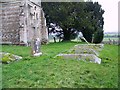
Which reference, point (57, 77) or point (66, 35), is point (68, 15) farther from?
point (57, 77)

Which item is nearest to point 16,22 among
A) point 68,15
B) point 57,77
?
point 68,15

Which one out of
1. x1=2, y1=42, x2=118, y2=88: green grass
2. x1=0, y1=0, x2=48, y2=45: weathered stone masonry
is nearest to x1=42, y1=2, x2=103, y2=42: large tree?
x1=0, y1=0, x2=48, y2=45: weathered stone masonry

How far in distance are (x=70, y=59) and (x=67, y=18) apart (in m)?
21.9

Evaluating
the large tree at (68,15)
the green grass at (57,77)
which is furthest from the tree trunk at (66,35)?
the green grass at (57,77)

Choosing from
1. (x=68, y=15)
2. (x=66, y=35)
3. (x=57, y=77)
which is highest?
(x=68, y=15)

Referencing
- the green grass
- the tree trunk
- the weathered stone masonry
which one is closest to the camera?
the green grass

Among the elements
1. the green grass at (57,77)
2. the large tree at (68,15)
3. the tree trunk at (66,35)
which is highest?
the large tree at (68,15)

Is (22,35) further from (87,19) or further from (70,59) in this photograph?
(70,59)

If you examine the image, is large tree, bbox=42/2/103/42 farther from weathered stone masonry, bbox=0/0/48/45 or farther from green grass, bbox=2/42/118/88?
green grass, bbox=2/42/118/88

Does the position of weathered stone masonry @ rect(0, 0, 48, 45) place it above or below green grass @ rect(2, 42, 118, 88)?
above

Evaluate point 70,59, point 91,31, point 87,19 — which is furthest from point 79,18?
point 70,59

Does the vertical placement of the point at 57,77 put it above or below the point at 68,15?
below

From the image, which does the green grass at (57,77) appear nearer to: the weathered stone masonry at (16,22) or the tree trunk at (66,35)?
the weathered stone masonry at (16,22)

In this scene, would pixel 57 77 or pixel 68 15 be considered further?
pixel 68 15
